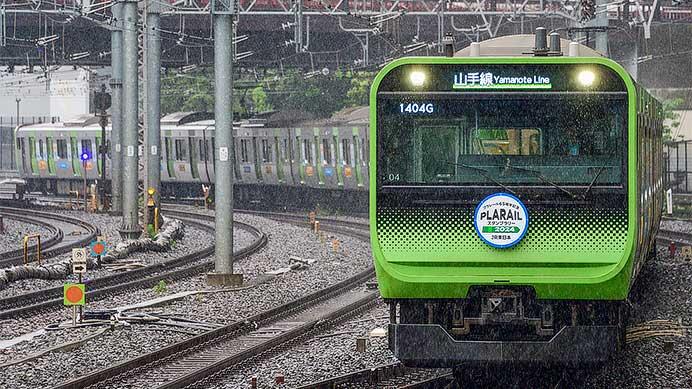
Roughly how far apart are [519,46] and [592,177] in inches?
81.2

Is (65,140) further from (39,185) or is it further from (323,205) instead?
(323,205)

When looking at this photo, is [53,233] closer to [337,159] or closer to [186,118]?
[337,159]

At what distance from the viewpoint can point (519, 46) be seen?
11516mm

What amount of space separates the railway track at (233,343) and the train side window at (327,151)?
56.9 feet

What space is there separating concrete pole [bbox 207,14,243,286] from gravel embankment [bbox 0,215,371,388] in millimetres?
405

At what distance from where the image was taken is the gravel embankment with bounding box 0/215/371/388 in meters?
12.4

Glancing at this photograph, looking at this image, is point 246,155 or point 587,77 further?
point 246,155

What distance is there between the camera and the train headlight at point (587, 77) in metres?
9.80

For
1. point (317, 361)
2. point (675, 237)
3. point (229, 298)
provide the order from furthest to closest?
point (675, 237) < point (229, 298) < point (317, 361)

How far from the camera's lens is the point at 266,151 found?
135 feet

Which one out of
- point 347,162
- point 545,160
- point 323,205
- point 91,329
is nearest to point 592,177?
point 545,160

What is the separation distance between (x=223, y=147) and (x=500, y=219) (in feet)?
32.2

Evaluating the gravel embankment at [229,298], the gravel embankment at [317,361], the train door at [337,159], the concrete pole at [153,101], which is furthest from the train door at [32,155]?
the gravel embankment at [317,361]

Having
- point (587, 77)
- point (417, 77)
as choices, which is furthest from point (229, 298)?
point (587, 77)
